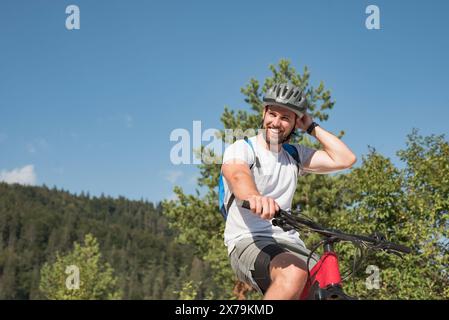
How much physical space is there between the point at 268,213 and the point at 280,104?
51.2 inches

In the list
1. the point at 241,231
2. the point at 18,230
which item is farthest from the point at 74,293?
the point at 18,230

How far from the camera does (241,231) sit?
382cm

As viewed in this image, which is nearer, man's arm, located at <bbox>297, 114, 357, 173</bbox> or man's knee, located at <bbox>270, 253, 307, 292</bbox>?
man's knee, located at <bbox>270, 253, 307, 292</bbox>

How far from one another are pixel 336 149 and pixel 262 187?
40.7 inches

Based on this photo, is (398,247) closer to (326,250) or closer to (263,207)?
(326,250)

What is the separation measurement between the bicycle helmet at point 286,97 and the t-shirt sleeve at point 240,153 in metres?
0.45

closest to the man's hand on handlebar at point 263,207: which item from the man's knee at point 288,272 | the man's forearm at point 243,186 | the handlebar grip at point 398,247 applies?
the man's forearm at point 243,186

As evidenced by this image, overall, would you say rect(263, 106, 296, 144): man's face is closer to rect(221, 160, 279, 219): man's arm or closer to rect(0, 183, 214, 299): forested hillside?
rect(221, 160, 279, 219): man's arm

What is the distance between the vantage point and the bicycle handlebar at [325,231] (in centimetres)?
321

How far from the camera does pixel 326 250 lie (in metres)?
3.54

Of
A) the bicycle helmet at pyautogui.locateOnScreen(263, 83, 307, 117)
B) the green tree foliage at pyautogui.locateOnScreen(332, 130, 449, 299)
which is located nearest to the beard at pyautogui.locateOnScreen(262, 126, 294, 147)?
the bicycle helmet at pyautogui.locateOnScreen(263, 83, 307, 117)

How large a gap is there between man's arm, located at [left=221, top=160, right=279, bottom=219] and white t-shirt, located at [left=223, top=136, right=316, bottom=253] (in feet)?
0.39

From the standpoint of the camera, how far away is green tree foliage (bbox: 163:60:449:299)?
46.2ft

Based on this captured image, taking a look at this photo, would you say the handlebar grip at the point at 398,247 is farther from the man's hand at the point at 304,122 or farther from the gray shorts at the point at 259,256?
the man's hand at the point at 304,122
